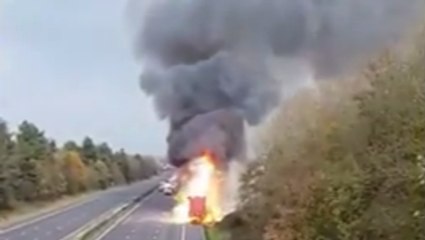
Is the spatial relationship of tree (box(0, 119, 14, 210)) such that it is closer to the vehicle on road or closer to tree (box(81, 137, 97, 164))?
the vehicle on road

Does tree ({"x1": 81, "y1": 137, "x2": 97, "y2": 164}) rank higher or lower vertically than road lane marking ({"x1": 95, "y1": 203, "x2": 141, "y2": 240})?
higher

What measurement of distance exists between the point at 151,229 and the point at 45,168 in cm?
4116

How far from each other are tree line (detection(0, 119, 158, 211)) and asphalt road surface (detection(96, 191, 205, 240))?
1153 centimetres

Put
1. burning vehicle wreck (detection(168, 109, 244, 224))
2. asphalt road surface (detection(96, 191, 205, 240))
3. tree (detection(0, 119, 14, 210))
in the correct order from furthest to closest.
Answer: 1. tree (detection(0, 119, 14, 210))
2. asphalt road surface (detection(96, 191, 205, 240))
3. burning vehicle wreck (detection(168, 109, 244, 224))

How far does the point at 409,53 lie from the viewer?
70.8ft

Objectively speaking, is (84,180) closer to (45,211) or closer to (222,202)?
(45,211)

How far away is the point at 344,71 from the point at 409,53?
2.66 metres

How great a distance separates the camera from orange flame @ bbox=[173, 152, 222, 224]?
42.9 meters

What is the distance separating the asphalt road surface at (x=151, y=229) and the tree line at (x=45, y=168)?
454 inches

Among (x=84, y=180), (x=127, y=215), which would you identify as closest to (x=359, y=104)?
(x=127, y=215)

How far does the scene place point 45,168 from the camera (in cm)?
9338

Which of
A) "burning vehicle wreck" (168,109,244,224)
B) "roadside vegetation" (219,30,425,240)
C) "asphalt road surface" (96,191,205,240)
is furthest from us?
"asphalt road surface" (96,191,205,240)

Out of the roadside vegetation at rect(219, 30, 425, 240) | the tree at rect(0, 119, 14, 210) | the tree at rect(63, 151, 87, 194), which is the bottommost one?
the roadside vegetation at rect(219, 30, 425, 240)

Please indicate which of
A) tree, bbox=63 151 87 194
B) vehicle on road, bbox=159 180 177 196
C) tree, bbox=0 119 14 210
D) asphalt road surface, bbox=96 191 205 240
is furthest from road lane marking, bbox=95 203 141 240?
tree, bbox=63 151 87 194
